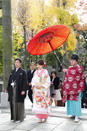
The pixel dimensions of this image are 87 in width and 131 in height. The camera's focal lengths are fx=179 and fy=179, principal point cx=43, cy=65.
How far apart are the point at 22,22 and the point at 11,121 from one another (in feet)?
A: 47.7

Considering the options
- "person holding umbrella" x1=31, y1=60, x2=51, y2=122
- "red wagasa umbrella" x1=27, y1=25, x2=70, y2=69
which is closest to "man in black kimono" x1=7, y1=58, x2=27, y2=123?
"person holding umbrella" x1=31, y1=60, x2=51, y2=122

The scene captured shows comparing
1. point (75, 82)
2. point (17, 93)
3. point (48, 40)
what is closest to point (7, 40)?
point (48, 40)

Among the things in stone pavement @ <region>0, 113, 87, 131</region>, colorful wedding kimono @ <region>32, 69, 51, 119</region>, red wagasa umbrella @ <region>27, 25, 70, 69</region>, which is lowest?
stone pavement @ <region>0, 113, 87, 131</region>

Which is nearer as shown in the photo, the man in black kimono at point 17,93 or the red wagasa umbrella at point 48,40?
the red wagasa umbrella at point 48,40

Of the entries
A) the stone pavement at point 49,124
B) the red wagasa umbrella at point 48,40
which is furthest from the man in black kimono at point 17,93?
the red wagasa umbrella at point 48,40

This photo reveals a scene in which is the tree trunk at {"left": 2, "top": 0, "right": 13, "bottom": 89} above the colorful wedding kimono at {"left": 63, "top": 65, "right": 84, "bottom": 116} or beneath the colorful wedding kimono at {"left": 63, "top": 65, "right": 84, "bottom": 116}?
above

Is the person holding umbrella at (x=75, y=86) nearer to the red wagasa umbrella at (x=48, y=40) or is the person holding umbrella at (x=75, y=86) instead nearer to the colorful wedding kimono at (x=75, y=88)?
the colorful wedding kimono at (x=75, y=88)

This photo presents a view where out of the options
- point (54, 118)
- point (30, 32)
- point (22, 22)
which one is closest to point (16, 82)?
point (54, 118)

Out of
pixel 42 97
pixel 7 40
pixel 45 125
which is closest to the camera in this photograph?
pixel 45 125

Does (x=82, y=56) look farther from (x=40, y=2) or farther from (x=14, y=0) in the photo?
(x=14, y=0)

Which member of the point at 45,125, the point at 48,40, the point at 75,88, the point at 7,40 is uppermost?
the point at 7,40

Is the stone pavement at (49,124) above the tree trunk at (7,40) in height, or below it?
below

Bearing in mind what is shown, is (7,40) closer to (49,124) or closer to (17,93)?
(17,93)

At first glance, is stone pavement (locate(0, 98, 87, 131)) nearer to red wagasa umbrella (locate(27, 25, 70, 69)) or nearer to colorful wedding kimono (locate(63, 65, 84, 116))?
colorful wedding kimono (locate(63, 65, 84, 116))
